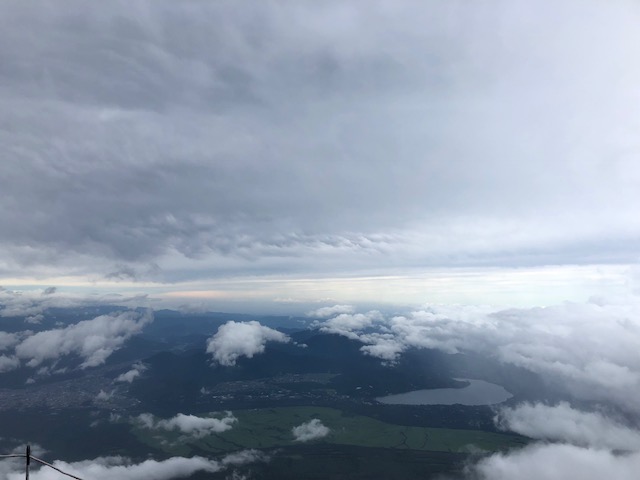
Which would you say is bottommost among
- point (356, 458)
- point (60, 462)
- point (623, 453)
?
point (623, 453)

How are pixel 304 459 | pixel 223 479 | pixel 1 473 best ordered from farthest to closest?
pixel 304 459 < pixel 223 479 < pixel 1 473

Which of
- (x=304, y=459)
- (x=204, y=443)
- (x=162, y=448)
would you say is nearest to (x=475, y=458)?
(x=304, y=459)

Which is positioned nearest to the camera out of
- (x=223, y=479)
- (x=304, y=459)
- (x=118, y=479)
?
(x=118, y=479)

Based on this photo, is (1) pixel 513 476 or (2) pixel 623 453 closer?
(1) pixel 513 476

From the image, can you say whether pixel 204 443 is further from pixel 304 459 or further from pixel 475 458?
pixel 475 458

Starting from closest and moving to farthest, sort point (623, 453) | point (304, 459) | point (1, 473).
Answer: point (1, 473), point (304, 459), point (623, 453)

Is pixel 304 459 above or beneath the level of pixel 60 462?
beneath

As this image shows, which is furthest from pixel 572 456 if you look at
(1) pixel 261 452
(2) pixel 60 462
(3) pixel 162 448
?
(2) pixel 60 462

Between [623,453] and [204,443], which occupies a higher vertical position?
[204,443]

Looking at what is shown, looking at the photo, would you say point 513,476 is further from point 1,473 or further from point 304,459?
point 1,473
